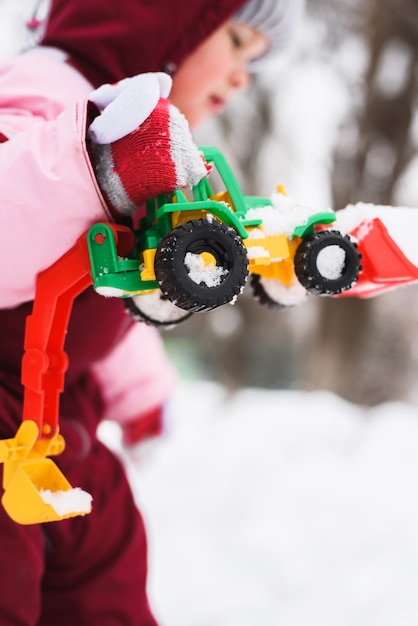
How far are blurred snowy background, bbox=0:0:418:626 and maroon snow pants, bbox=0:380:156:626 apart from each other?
136 mm

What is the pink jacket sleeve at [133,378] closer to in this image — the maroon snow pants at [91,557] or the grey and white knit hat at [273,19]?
the maroon snow pants at [91,557]

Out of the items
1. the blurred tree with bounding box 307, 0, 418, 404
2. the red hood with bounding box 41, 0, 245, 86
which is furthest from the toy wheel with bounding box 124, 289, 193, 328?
the blurred tree with bounding box 307, 0, 418, 404

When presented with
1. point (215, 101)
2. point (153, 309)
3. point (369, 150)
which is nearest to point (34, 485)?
point (153, 309)

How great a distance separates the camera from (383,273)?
0.43 m

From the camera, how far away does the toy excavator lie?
0.35 m

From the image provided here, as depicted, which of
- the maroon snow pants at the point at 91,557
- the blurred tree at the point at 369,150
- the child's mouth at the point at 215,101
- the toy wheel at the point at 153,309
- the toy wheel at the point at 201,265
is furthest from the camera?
the blurred tree at the point at 369,150

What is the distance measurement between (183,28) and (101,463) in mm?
465

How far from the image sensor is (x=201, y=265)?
1.15 ft

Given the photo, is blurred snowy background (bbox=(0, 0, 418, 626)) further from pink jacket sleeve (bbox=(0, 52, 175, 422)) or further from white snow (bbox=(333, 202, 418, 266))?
pink jacket sleeve (bbox=(0, 52, 175, 422))

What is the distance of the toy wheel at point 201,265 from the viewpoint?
344mm

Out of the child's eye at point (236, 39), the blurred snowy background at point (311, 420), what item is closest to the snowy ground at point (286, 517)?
the blurred snowy background at point (311, 420)

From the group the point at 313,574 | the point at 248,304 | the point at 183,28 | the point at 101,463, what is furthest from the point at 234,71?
the point at 248,304

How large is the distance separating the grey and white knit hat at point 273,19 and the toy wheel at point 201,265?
0.46 metres

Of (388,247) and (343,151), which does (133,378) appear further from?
(343,151)
